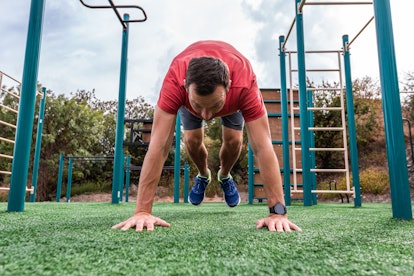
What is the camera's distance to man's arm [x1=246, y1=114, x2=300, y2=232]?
1.49m

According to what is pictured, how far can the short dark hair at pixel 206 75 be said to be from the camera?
52.9 inches

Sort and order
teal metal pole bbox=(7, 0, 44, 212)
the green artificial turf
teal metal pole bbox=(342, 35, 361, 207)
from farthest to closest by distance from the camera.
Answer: teal metal pole bbox=(342, 35, 361, 207)
teal metal pole bbox=(7, 0, 44, 212)
the green artificial turf

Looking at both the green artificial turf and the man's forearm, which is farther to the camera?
the man's forearm

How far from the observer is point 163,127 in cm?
155

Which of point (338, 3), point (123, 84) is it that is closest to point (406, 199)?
point (338, 3)

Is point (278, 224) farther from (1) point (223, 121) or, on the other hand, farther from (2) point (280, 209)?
(1) point (223, 121)

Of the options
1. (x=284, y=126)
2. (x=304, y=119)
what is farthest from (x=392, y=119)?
(x=284, y=126)

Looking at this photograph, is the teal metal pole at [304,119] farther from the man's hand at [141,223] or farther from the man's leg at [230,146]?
the man's hand at [141,223]

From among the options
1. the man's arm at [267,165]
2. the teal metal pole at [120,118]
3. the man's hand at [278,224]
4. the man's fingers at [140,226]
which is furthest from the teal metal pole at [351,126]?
the man's fingers at [140,226]

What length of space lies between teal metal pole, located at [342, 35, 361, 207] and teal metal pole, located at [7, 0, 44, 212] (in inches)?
139

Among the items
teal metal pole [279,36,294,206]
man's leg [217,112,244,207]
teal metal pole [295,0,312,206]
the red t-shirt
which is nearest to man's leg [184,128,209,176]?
man's leg [217,112,244,207]

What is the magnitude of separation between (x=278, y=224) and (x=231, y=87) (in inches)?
27.3

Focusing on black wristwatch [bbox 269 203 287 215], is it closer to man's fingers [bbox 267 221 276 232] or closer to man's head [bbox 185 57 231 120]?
man's fingers [bbox 267 221 276 232]

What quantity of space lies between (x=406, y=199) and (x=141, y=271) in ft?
5.45
